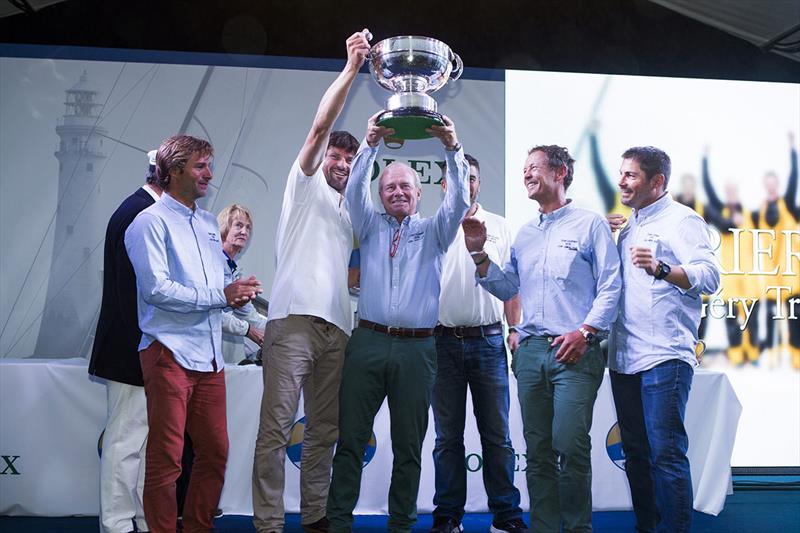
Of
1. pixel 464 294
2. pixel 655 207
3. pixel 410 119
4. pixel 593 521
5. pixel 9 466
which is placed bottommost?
pixel 593 521


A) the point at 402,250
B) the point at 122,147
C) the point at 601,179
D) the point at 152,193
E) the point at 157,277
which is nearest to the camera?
the point at 157,277

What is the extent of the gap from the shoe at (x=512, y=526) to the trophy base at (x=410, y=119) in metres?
1.72

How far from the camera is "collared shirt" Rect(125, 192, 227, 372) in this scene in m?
2.38

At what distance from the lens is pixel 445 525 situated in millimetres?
3105

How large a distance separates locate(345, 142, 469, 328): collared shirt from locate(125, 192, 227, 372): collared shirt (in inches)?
22.7

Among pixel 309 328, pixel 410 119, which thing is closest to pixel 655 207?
pixel 410 119

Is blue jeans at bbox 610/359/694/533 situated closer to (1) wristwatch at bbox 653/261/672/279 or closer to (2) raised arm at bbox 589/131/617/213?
(1) wristwatch at bbox 653/261/672/279

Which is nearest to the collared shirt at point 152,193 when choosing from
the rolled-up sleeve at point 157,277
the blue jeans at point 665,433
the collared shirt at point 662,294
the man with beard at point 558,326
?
the rolled-up sleeve at point 157,277

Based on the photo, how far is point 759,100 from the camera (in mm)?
5582

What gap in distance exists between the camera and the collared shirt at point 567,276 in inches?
106

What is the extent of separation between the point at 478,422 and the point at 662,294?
0.98 metres

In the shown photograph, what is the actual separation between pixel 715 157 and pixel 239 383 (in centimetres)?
403

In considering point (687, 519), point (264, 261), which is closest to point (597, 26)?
→ point (264, 261)

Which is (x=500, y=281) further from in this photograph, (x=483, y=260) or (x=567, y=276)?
(x=567, y=276)
